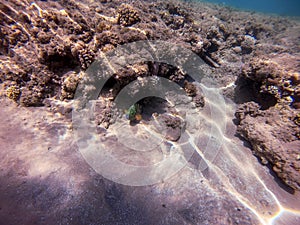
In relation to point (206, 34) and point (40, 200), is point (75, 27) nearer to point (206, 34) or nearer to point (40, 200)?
point (40, 200)

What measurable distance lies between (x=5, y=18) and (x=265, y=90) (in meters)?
7.16

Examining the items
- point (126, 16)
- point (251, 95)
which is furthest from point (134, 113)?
point (251, 95)

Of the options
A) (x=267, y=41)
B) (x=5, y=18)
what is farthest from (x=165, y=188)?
(x=267, y=41)

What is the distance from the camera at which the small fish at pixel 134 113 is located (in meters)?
4.03

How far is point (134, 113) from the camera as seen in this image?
13.4ft

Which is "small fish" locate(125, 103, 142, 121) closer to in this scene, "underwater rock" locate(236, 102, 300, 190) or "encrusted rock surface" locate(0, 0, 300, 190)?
"encrusted rock surface" locate(0, 0, 300, 190)

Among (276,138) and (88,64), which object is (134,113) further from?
(276,138)

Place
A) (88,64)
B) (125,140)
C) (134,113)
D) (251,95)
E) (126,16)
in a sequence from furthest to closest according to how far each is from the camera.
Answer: (251,95), (126,16), (134,113), (88,64), (125,140)

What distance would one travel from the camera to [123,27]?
4086mm

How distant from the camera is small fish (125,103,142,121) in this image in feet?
13.2

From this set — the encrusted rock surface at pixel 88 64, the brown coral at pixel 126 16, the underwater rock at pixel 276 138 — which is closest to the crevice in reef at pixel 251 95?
the encrusted rock surface at pixel 88 64

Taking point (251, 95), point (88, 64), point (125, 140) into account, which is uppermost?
point (251, 95)

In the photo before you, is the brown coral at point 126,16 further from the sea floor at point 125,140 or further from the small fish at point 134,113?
the small fish at point 134,113

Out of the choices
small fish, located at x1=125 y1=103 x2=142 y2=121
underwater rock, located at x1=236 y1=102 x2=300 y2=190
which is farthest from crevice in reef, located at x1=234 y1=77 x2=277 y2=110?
small fish, located at x1=125 y1=103 x2=142 y2=121
